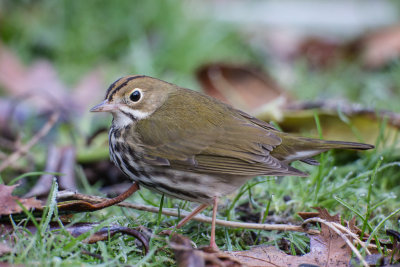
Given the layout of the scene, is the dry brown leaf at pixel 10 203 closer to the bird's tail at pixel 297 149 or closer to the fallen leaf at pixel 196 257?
the fallen leaf at pixel 196 257

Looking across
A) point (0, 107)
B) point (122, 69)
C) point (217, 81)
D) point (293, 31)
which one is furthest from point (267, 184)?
point (293, 31)

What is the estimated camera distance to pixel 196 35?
7051mm

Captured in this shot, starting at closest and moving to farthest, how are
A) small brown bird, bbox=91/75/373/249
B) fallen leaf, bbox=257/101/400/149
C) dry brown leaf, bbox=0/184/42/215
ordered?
dry brown leaf, bbox=0/184/42/215 < small brown bird, bbox=91/75/373/249 < fallen leaf, bbox=257/101/400/149

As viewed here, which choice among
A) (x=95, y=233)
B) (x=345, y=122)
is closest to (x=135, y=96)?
(x=95, y=233)

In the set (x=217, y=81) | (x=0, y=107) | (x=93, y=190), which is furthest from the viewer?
(x=217, y=81)

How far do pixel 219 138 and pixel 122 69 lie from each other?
3.25 m

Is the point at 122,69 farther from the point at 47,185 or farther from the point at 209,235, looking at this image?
the point at 209,235

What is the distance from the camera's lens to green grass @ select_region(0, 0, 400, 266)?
2.84 meters

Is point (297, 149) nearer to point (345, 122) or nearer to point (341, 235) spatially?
point (341, 235)

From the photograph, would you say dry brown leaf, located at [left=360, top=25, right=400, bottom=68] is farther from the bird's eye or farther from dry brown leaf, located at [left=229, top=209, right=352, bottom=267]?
dry brown leaf, located at [left=229, top=209, right=352, bottom=267]

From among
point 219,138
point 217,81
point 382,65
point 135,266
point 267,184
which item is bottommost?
point 135,266

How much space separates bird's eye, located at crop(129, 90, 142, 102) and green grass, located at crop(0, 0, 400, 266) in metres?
0.59

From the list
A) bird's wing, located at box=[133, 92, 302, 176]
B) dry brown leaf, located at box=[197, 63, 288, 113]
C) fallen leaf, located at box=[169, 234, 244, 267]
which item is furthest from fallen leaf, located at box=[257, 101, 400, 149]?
fallen leaf, located at box=[169, 234, 244, 267]

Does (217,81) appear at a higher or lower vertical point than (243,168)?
higher
